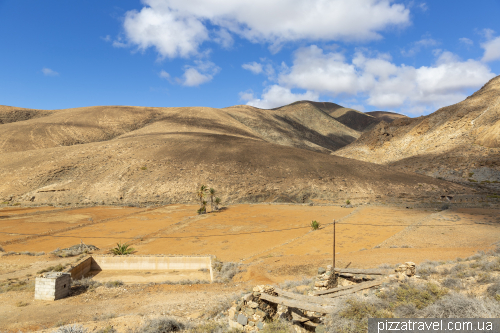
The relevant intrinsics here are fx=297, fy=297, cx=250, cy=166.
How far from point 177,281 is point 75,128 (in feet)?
302

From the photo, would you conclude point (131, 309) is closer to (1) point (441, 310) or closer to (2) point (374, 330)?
(2) point (374, 330)

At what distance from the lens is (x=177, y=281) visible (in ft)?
49.7

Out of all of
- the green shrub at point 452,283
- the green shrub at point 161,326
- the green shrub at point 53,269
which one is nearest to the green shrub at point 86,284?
the green shrub at point 53,269

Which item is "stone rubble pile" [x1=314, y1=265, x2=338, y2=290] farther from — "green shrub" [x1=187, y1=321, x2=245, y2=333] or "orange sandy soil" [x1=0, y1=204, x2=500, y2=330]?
"green shrub" [x1=187, y1=321, x2=245, y2=333]

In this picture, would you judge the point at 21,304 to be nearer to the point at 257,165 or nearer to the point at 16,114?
the point at 257,165

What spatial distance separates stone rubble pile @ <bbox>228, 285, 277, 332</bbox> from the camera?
26.4 ft

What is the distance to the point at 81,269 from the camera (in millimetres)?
16438

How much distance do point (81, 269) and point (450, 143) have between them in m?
68.9

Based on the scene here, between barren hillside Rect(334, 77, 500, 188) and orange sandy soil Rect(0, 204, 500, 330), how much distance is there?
26109 mm

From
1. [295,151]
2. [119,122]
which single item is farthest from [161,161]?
[119,122]

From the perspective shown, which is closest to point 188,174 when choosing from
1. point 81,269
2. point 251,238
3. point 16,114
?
point 251,238

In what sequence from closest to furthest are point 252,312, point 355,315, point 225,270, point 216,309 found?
point 355,315, point 252,312, point 216,309, point 225,270

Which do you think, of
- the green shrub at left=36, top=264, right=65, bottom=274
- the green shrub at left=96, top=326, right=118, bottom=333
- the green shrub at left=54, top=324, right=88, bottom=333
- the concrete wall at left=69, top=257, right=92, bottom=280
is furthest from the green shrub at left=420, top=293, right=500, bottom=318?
the green shrub at left=36, top=264, right=65, bottom=274

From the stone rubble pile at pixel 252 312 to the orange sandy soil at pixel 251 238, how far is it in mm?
2551
